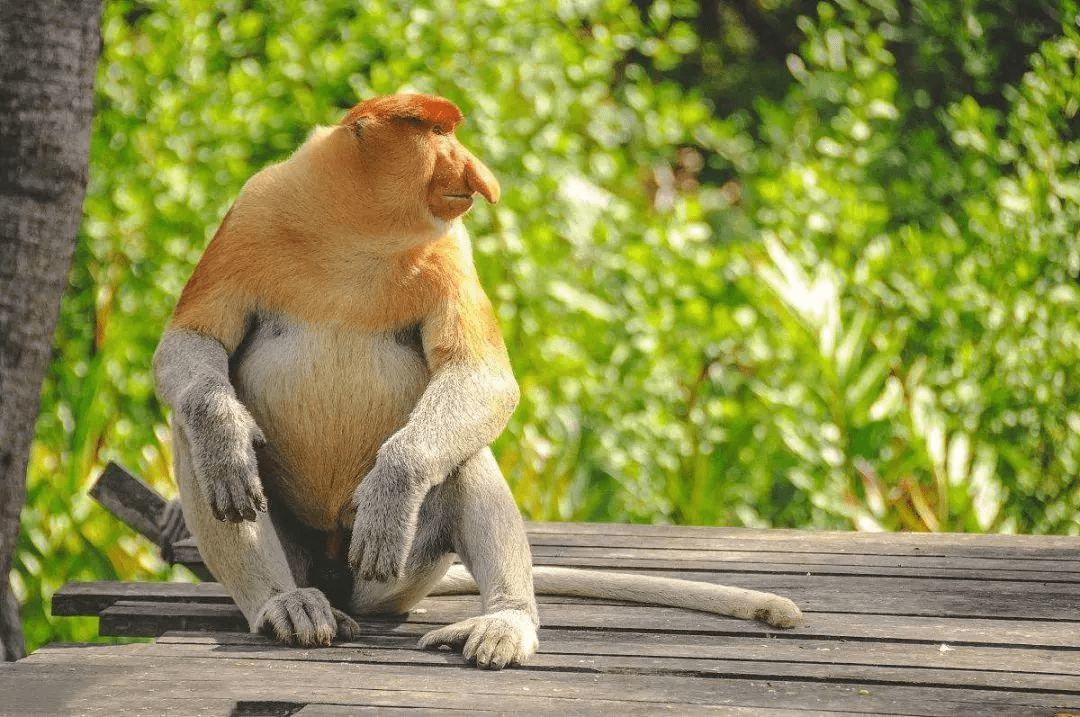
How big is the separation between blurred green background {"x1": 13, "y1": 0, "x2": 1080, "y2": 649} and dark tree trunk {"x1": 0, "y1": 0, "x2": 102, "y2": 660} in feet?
4.56

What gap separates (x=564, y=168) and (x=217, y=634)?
9.12 ft

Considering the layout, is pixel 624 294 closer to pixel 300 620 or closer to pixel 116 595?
pixel 116 595

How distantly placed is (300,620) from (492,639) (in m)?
0.35

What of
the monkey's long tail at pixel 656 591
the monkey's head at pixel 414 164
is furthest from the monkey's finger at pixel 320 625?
the monkey's head at pixel 414 164

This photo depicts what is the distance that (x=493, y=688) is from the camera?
7.54ft

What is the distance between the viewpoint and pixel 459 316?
2.62 meters

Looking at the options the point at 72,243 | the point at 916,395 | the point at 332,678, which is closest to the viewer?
the point at 332,678

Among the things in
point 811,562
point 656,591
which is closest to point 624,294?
point 811,562

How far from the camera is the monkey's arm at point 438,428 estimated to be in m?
2.48

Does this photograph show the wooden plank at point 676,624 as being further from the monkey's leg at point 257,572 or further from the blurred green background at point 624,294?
the blurred green background at point 624,294

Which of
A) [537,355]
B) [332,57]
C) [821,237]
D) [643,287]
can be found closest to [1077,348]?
[821,237]

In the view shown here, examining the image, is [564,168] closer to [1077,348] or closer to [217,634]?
[1077,348]

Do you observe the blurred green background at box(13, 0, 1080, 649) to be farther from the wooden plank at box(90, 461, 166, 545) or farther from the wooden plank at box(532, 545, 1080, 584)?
the wooden plank at box(532, 545, 1080, 584)

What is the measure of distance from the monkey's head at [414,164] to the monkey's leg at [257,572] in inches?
22.6
